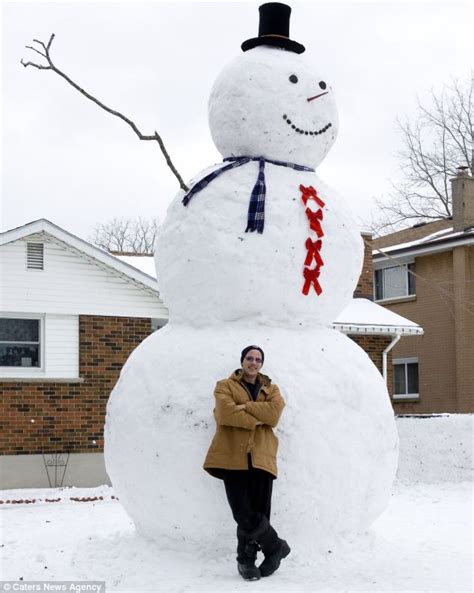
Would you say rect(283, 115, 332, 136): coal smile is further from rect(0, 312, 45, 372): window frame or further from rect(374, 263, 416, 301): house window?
rect(374, 263, 416, 301): house window

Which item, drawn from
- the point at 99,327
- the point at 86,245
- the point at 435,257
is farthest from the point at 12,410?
the point at 435,257

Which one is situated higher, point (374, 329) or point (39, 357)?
point (374, 329)

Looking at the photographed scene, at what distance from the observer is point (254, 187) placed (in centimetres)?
638

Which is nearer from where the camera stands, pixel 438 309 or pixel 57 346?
pixel 57 346

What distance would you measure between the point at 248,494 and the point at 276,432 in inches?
18.6

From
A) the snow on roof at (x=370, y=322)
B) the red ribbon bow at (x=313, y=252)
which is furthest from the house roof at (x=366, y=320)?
the red ribbon bow at (x=313, y=252)

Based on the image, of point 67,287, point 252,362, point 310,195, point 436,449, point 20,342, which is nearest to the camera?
point 252,362

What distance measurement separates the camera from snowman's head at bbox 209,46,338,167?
6.54 metres

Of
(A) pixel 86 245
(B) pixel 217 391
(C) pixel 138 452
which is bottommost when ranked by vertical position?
(C) pixel 138 452

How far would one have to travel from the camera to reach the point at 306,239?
6.37 meters

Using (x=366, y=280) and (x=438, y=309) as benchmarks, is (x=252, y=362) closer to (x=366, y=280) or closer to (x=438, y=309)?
(x=366, y=280)

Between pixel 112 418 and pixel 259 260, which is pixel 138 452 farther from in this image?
pixel 259 260

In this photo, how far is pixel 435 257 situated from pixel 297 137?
15549 mm

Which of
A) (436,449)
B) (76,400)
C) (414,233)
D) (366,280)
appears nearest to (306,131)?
(76,400)
